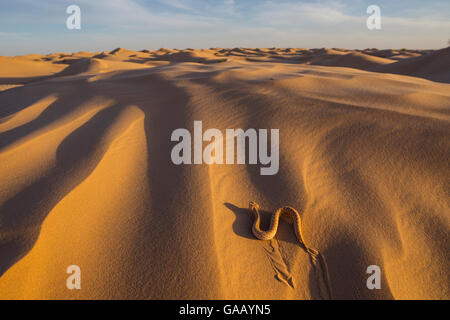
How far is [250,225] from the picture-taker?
1.82m

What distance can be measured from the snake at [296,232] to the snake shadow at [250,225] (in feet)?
0.11

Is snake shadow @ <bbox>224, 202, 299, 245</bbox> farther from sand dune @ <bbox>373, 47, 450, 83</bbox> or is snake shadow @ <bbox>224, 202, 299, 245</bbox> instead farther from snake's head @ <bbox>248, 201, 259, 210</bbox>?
sand dune @ <bbox>373, 47, 450, 83</bbox>

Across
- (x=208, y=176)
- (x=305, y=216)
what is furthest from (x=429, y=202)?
(x=208, y=176)

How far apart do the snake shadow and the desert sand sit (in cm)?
1

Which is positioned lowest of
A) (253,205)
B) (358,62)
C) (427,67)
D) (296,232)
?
(296,232)

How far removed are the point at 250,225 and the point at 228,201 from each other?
0.91ft

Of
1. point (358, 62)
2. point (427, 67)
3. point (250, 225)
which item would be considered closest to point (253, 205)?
point (250, 225)

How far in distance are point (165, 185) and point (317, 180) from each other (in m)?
1.31

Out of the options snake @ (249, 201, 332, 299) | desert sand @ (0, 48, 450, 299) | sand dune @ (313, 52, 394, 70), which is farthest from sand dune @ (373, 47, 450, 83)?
snake @ (249, 201, 332, 299)

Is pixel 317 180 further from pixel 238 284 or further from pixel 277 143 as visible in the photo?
pixel 238 284

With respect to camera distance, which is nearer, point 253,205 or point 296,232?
point 296,232

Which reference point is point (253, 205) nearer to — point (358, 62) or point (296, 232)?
point (296, 232)

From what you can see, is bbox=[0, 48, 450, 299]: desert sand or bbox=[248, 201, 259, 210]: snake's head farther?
bbox=[248, 201, 259, 210]: snake's head

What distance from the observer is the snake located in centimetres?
155
